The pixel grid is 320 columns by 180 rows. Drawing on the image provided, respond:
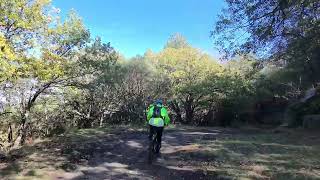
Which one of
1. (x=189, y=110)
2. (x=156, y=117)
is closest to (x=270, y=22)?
(x=156, y=117)

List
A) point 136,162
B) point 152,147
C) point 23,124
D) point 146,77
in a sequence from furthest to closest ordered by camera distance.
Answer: point 146,77, point 23,124, point 152,147, point 136,162

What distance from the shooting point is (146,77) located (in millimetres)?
25266

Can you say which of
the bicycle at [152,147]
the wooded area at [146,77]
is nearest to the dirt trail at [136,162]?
the bicycle at [152,147]

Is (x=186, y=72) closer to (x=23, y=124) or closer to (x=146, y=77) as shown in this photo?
(x=146, y=77)

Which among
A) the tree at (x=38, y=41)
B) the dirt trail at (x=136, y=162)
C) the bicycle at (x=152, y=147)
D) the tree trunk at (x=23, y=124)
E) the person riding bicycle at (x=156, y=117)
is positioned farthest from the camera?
the tree trunk at (x=23, y=124)

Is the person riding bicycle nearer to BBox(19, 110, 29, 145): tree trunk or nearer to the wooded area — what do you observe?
the wooded area

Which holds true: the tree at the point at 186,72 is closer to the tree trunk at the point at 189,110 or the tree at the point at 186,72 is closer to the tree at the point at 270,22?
the tree trunk at the point at 189,110

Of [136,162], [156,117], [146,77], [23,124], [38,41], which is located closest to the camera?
[136,162]

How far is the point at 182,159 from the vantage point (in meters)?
11.0

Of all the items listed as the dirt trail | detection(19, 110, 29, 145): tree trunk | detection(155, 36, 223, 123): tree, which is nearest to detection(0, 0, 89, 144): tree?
detection(19, 110, 29, 145): tree trunk

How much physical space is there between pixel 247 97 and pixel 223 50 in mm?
10096

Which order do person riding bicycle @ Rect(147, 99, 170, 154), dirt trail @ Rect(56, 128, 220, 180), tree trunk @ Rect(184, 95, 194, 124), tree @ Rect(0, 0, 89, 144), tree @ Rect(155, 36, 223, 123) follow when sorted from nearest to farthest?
dirt trail @ Rect(56, 128, 220, 180)
person riding bicycle @ Rect(147, 99, 170, 154)
tree @ Rect(0, 0, 89, 144)
tree @ Rect(155, 36, 223, 123)
tree trunk @ Rect(184, 95, 194, 124)

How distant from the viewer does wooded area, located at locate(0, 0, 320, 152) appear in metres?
14.3

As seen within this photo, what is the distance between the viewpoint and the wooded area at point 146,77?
1428 centimetres
